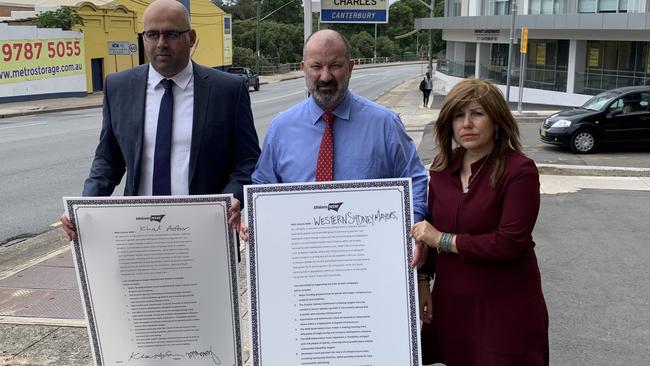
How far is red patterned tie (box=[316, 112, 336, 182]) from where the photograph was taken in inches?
117

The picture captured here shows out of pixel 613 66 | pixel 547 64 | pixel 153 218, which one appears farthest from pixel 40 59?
pixel 153 218

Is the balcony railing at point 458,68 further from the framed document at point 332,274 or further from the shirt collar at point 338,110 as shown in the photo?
the framed document at point 332,274

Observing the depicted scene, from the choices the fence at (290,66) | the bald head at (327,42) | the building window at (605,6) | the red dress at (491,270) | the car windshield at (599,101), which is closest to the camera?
the red dress at (491,270)

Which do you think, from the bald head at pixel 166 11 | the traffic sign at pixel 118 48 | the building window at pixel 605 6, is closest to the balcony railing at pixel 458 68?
the building window at pixel 605 6

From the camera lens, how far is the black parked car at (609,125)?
15.2 m

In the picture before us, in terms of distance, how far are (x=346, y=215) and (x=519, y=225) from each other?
29.1 inches

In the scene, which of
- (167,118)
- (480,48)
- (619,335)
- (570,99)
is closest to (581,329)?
(619,335)

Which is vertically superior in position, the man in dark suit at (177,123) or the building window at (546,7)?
the building window at (546,7)

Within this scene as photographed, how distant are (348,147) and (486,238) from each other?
0.77 metres

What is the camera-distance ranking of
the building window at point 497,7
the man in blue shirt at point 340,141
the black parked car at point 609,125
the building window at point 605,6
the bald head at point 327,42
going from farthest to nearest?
the building window at point 497,7
the building window at point 605,6
the black parked car at point 609,125
the man in blue shirt at point 340,141
the bald head at point 327,42

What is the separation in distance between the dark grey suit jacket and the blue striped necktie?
0.30 ft
